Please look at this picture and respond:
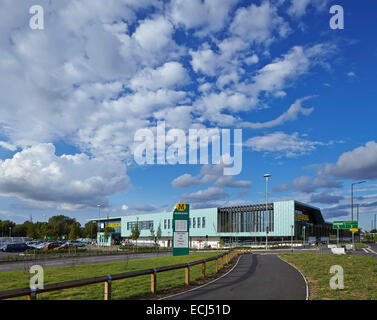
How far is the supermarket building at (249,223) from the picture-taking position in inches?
2982

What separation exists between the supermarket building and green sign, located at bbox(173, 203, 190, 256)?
4054cm

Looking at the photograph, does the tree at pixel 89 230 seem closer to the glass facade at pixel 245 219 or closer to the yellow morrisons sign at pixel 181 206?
the glass facade at pixel 245 219

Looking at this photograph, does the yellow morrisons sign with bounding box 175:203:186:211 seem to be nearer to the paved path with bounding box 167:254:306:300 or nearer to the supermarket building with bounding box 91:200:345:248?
the paved path with bounding box 167:254:306:300

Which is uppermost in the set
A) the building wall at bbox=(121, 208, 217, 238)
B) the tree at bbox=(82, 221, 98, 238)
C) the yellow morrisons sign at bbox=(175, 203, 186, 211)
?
the yellow morrisons sign at bbox=(175, 203, 186, 211)

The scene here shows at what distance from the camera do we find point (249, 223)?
83.6 metres

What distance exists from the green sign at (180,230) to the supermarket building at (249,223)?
4054 cm

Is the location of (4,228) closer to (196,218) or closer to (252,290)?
(196,218)

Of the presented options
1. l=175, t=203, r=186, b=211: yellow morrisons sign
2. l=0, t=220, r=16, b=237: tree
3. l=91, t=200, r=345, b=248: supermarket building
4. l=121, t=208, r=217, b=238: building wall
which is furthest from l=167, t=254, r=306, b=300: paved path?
l=0, t=220, r=16, b=237: tree

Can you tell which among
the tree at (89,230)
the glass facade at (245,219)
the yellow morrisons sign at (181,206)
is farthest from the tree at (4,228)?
the yellow morrisons sign at (181,206)

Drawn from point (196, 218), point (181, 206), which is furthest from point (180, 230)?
point (196, 218)

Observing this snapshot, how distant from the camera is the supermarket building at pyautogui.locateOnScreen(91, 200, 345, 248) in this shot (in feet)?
249

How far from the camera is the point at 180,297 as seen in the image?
986 cm
